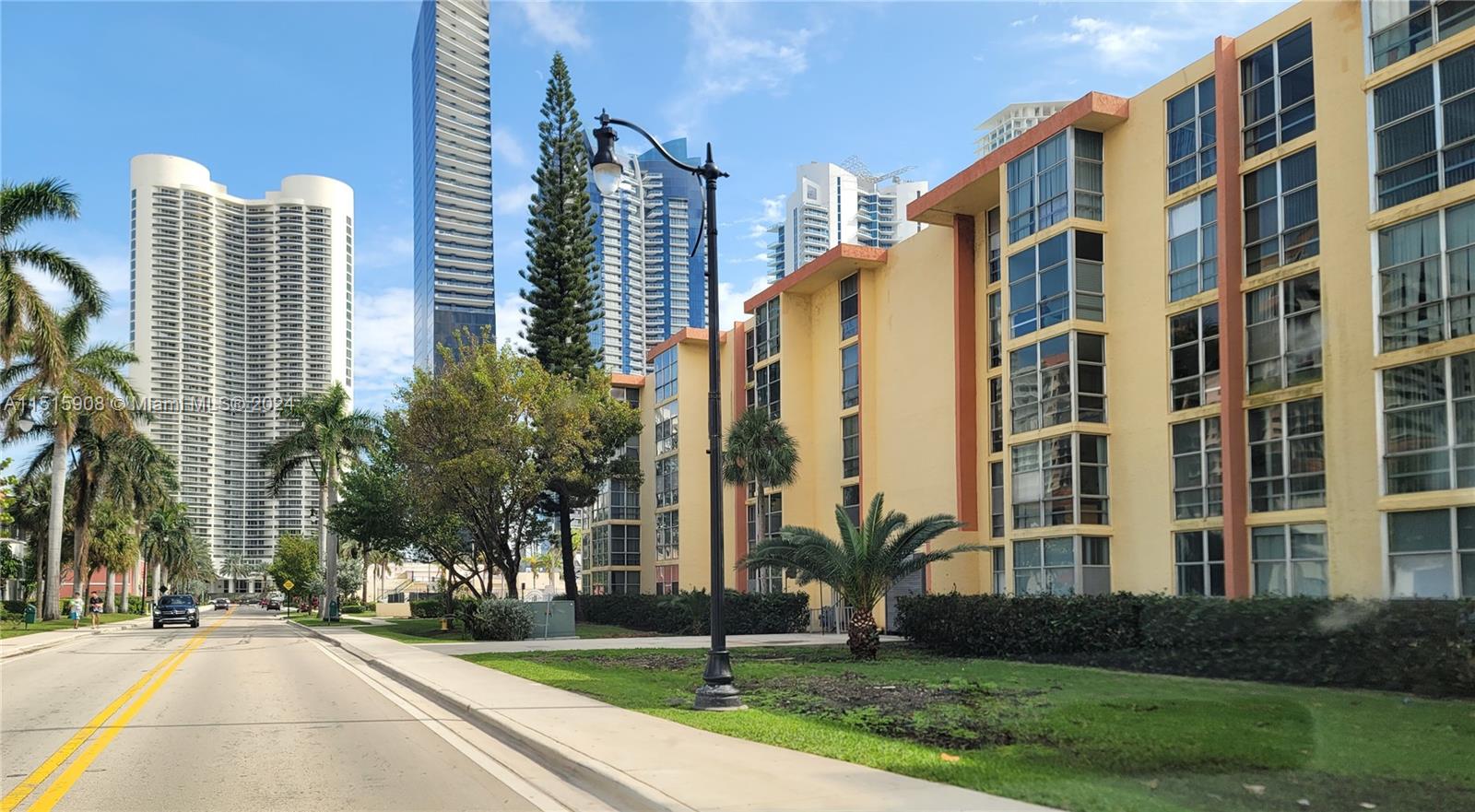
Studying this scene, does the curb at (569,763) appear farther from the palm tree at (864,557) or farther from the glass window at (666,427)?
the glass window at (666,427)

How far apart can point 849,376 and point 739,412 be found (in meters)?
8.75

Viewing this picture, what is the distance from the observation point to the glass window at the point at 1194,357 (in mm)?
24516

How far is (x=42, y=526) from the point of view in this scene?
228ft

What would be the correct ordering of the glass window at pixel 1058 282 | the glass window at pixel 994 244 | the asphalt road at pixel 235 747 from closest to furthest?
the asphalt road at pixel 235 747 < the glass window at pixel 1058 282 < the glass window at pixel 994 244

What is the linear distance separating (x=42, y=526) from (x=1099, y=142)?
6798 cm

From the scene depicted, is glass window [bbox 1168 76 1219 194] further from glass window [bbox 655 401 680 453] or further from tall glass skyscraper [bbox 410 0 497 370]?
tall glass skyscraper [bbox 410 0 497 370]

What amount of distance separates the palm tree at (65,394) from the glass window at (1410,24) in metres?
43.0

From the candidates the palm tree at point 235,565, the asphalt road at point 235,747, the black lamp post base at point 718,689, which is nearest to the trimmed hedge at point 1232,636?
the black lamp post base at point 718,689

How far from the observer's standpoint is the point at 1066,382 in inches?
1095

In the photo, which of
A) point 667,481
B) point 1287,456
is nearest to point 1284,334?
point 1287,456

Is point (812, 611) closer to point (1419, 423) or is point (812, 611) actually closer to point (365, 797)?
point (1419, 423)

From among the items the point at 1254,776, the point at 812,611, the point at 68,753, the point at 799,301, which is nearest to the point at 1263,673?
the point at 1254,776

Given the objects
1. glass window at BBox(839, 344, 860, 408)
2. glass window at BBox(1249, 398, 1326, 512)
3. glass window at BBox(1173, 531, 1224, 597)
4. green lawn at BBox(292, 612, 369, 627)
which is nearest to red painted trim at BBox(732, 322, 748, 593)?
glass window at BBox(839, 344, 860, 408)

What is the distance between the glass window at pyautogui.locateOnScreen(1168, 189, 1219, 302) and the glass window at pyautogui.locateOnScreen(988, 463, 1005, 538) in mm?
8464
